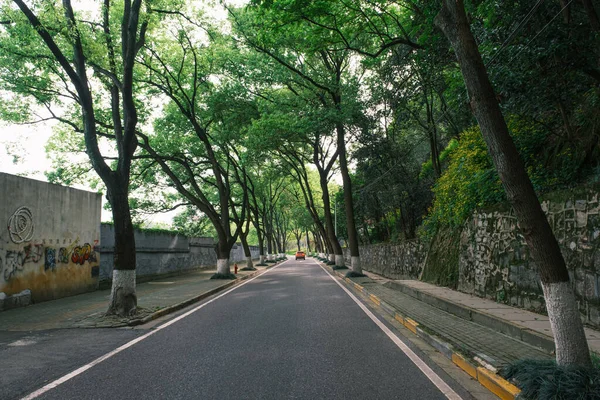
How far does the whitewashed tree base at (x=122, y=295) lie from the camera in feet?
30.5

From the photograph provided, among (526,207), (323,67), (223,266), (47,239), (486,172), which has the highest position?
(323,67)

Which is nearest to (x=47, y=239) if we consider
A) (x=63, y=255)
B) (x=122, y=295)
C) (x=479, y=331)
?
(x=63, y=255)

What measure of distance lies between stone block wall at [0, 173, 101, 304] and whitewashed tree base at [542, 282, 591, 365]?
1290 cm

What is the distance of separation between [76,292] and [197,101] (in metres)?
10.9

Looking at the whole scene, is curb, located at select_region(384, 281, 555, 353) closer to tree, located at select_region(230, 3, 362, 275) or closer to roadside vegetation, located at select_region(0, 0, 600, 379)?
roadside vegetation, located at select_region(0, 0, 600, 379)

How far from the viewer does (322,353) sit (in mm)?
5766

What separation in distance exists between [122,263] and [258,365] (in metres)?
5.90

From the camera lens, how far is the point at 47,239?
1327 centimetres

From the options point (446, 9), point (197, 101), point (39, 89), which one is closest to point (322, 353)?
point (446, 9)

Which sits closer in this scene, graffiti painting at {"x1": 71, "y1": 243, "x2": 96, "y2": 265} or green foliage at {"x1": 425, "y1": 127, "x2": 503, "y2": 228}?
green foliage at {"x1": 425, "y1": 127, "x2": 503, "y2": 228}

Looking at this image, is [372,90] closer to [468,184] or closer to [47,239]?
[468,184]

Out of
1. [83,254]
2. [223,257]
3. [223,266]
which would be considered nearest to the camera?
[83,254]

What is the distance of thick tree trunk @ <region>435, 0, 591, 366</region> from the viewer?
410cm

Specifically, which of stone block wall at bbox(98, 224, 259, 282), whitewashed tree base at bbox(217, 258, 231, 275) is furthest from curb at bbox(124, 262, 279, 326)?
stone block wall at bbox(98, 224, 259, 282)
